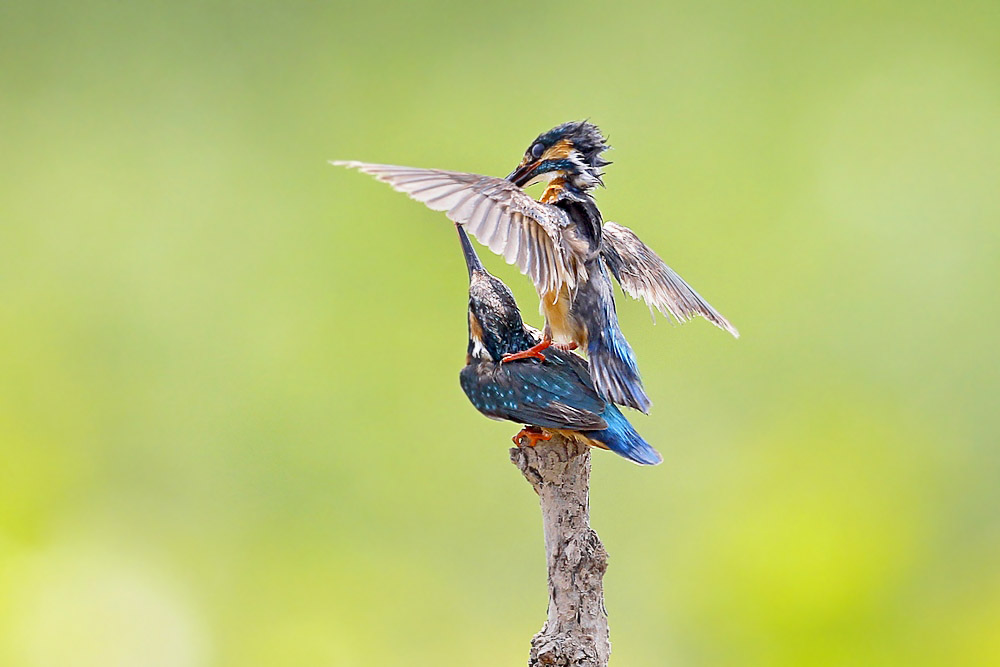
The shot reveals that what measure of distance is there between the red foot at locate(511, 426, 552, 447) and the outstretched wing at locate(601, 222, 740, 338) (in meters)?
0.28

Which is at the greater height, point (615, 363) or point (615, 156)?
point (615, 156)

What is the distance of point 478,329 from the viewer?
4.63 feet

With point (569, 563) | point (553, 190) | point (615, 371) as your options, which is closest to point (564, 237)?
point (553, 190)

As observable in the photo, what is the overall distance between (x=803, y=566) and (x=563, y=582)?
1.80 metres

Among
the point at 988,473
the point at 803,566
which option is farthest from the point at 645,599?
the point at 988,473

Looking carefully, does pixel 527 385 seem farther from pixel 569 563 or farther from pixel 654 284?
pixel 654 284

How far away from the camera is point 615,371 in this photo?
1394 millimetres

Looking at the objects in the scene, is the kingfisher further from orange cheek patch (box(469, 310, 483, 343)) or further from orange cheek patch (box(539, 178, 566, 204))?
orange cheek patch (box(539, 178, 566, 204))

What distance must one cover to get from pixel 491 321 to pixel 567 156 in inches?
9.5

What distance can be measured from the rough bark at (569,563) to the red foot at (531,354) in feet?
0.36

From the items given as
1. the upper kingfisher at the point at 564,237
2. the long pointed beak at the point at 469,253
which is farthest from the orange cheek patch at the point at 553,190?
the long pointed beak at the point at 469,253

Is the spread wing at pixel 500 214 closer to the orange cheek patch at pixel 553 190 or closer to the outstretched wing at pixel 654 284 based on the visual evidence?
the orange cheek patch at pixel 553 190

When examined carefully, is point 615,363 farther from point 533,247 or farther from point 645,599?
point 645,599

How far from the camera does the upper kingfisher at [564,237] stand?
4.24 ft
